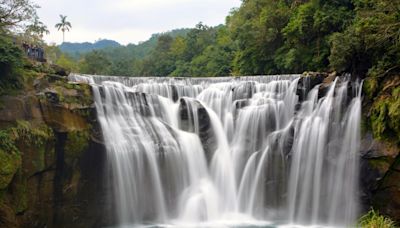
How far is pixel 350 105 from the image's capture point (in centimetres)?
1591

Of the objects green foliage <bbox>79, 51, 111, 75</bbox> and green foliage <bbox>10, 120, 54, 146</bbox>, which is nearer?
green foliage <bbox>10, 120, 54, 146</bbox>

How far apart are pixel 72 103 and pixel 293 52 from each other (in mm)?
16068

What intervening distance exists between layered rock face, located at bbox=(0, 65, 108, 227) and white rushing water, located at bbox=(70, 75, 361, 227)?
0.70 meters

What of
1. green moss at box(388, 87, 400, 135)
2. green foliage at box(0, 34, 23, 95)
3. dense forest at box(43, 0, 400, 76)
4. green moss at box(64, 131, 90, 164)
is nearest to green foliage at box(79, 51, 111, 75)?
dense forest at box(43, 0, 400, 76)

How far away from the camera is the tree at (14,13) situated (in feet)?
49.4

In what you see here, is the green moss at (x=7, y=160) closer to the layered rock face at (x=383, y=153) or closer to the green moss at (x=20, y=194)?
the green moss at (x=20, y=194)

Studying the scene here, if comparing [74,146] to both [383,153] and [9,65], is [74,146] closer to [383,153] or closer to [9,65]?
[9,65]

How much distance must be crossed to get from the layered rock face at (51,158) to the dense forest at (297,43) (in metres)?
10.4

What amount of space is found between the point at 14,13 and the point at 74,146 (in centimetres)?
545

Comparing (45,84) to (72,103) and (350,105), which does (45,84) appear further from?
(350,105)

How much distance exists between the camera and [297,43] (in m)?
26.9

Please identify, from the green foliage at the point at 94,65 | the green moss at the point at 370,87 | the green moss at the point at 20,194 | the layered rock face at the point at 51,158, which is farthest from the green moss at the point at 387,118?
the green foliage at the point at 94,65

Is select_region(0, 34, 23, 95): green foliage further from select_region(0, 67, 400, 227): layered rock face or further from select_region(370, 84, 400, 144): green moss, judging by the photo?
select_region(370, 84, 400, 144): green moss

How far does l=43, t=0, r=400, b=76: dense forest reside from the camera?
53.9ft
